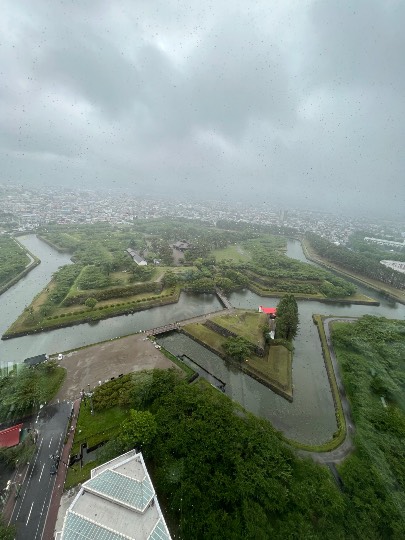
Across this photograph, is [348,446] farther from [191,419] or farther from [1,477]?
[1,477]

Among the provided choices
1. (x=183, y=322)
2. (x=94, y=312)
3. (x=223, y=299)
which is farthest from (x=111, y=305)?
(x=223, y=299)

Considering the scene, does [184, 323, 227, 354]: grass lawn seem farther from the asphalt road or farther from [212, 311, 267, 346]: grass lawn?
the asphalt road

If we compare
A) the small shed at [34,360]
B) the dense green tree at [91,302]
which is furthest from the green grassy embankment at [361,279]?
the small shed at [34,360]

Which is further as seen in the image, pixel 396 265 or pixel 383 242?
pixel 383 242

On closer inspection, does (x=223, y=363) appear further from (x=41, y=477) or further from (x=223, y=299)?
(x=41, y=477)

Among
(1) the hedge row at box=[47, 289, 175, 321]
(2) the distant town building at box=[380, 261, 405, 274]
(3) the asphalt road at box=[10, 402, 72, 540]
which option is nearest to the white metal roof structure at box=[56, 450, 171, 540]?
(3) the asphalt road at box=[10, 402, 72, 540]

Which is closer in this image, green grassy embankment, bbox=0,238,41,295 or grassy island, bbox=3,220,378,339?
grassy island, bbox=3,220,378,339

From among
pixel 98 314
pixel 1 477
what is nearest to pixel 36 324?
pixel 98 314
